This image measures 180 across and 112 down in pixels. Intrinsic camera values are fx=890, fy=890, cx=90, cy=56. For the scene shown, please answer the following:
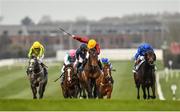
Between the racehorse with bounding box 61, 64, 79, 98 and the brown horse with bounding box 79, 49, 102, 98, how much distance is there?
160 centimetres

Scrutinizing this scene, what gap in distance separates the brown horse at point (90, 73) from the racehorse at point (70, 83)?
1.60m

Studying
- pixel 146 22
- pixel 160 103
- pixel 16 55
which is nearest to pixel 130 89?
pixel 160 103

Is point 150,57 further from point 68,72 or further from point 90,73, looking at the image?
point 68,72

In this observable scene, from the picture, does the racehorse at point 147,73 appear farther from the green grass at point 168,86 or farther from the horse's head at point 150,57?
the green grass at point 168,86

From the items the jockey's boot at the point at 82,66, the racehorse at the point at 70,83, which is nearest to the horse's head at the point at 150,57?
the jockey's boot at the point at 82,66

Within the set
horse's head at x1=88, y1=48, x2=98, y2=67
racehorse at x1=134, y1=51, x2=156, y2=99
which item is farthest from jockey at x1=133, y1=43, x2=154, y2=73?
horse's head at x1=88, y1=48, x2=98, y2=67

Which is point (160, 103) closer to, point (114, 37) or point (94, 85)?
point (94, 85)

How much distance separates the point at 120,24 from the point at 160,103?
176032mm

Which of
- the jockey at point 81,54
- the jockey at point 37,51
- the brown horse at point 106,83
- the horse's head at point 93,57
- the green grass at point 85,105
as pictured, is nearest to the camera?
the green grass at point 85,105

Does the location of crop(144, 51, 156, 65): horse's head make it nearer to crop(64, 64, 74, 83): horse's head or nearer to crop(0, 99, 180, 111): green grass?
crop(64, 64, 74, 83): horse's head

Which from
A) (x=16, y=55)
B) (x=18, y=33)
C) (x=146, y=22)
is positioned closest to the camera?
(x=16, y=55)

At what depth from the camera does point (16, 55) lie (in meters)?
121

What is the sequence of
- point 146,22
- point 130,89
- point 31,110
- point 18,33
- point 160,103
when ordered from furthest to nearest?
point 146,22 < point 18,33 < point 130,89 < point 160,103 < point 31,110

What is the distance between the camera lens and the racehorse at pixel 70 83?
24.8m
